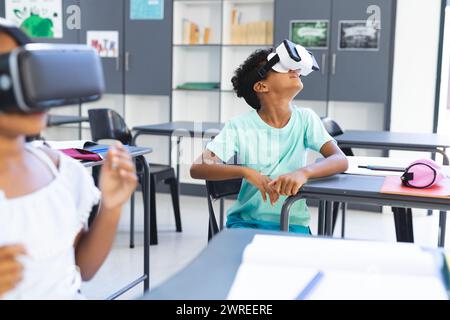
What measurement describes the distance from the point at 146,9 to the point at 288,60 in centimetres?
372

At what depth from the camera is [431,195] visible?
185cm

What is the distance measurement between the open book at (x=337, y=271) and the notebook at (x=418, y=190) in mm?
735

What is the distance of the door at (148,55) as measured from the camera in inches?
220

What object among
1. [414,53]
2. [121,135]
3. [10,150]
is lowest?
[121,135]

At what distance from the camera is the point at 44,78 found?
2.58 feet

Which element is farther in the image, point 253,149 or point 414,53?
point 414,53

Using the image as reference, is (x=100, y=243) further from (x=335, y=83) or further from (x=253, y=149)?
(x=335, y=83)

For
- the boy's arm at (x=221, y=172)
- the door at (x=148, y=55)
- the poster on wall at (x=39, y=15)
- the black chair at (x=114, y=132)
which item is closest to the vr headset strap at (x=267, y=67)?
the boy's arm at (x=221, y=172)

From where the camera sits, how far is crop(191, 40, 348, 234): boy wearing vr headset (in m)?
2.17

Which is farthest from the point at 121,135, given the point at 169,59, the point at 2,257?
the point at 2,257

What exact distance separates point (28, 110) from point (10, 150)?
0.22 m

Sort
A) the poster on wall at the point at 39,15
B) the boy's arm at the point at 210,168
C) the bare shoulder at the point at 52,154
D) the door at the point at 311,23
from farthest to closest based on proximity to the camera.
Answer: the poster on wall at the point at 39,15 → the door at the point at 311,23 → the boy's arm at the point at 210,168 → the bare shoulder at the point at 52,154

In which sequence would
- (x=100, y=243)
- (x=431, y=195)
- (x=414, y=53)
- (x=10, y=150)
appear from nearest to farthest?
(x=10, y=150), (x=100, y=243), (x=431, y=195), (x=414, y=53)

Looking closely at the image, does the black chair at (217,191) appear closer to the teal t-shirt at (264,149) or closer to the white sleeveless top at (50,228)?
the teal t-shirt at (264,149)
